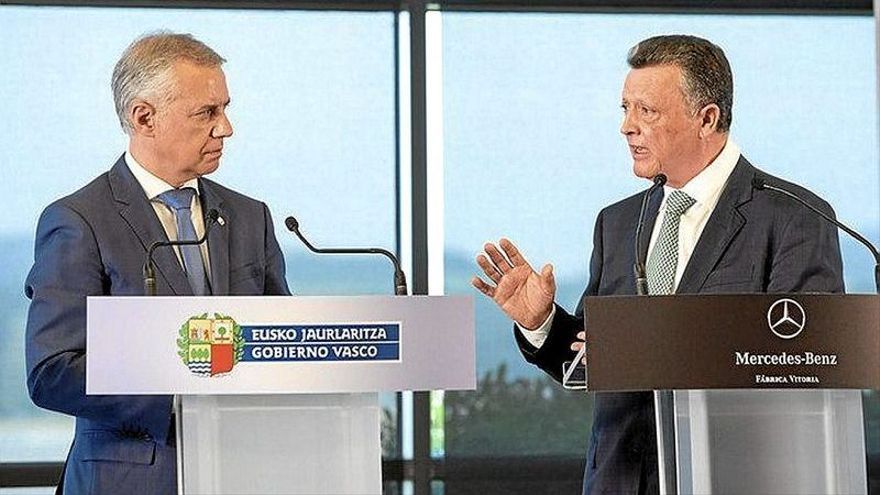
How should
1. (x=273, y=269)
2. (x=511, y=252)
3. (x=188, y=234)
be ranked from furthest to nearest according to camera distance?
(x=273, y=269) < (x=188, y=234) < (x=511, y=252)

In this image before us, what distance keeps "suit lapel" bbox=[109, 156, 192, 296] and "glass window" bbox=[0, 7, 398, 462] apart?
72cm

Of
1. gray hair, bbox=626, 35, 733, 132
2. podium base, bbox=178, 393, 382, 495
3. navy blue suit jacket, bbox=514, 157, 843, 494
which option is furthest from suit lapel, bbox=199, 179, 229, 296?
gray hair, bbox=626, 35, 733, 132

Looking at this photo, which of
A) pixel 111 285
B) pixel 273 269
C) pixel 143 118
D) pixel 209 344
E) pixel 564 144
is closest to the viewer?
pixel 209 344

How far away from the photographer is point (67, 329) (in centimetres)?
448

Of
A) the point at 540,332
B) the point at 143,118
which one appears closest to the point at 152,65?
the point at 143,118

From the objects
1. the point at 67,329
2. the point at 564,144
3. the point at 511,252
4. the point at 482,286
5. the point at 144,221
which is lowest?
the point at 67,329

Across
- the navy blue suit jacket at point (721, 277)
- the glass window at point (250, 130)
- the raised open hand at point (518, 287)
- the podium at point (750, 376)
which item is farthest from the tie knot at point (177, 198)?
the podium at point (750, 376)

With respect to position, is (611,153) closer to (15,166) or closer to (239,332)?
(15,166)

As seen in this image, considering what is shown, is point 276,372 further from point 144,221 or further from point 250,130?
point 250,130

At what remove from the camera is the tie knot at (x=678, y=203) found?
512cm

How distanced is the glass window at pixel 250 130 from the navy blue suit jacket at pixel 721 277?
47.3 inches

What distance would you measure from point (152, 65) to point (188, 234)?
2.00ft

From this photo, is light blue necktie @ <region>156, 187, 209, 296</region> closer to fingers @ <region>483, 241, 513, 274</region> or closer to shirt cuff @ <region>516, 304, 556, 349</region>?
fingers @ <region>483, 241, 513, 274</region>

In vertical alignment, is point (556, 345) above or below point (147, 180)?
below
